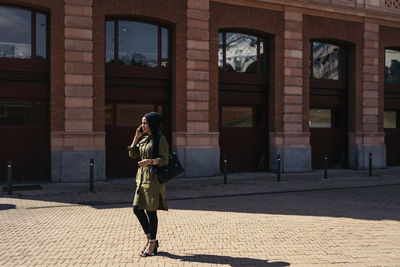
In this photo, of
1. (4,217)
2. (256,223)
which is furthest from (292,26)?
(4,217)

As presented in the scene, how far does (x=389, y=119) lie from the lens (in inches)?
850


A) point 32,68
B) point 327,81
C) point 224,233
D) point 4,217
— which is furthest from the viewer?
point 327,81

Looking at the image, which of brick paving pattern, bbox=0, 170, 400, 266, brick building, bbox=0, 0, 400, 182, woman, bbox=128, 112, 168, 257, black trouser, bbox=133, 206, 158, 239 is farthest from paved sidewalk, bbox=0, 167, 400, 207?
woman, bbox=128, 112, 168, 257

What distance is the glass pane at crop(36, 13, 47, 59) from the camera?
14.4 metres

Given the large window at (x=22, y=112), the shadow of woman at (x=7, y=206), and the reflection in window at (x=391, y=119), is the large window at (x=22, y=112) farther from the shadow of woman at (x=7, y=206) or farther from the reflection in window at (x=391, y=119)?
the reflection in window at (x=391, y=119)

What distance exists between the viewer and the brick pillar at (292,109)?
58.2 ft

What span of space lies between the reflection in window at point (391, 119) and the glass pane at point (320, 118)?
11.9 feet

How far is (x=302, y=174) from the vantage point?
1731 centimetres

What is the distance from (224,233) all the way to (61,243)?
2776 mm

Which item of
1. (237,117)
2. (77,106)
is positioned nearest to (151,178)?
(77,106)

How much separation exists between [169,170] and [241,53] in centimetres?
1277

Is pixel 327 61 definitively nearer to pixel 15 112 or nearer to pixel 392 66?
pixel 392 66

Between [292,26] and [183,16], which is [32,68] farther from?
[292,26]

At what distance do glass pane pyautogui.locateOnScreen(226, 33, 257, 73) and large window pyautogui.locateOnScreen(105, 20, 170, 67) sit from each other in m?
2.86
